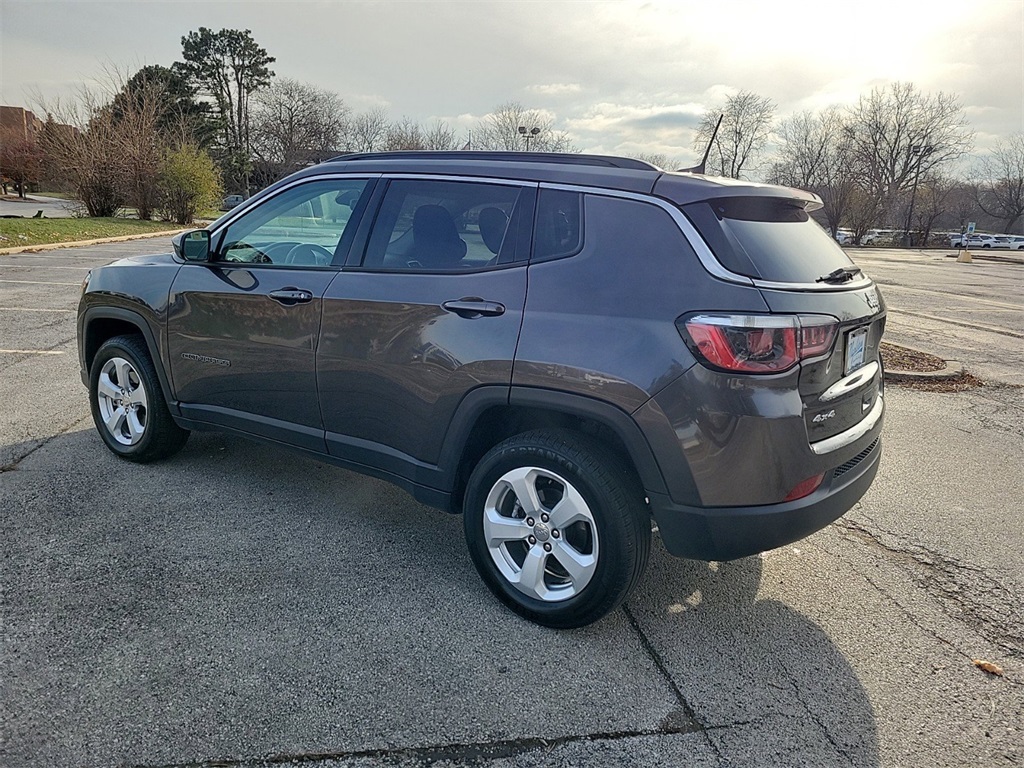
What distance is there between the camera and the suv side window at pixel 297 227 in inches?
133

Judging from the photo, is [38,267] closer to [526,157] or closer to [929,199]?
[526,157]

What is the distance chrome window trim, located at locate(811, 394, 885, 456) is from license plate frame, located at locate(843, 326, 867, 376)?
0.80ft

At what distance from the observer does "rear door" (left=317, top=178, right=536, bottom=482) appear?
2.74 meters

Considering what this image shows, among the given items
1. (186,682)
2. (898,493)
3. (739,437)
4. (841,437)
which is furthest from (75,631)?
(898,493)

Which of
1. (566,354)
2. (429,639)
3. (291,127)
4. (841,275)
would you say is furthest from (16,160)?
(841,275)

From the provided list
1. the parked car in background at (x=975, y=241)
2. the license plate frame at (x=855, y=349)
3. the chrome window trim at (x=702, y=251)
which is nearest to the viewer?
the chrome window trim at (x=702, y=251)

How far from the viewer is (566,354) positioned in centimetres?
251

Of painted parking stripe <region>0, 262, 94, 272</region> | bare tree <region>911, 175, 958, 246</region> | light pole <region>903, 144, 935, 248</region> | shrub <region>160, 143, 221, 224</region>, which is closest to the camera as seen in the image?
painted parking stripe <region>0, 262, 94, 272</region>

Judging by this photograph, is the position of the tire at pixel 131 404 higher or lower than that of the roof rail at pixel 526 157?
lower

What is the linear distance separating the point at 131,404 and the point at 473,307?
107 inches

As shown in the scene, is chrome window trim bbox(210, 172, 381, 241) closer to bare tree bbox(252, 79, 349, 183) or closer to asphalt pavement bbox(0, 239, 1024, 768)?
asphalt pavement bbox(0, 239, 1024, 768)

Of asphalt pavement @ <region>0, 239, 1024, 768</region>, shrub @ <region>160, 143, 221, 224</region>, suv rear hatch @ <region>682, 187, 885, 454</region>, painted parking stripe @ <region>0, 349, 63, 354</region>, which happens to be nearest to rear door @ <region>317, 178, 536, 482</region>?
asphalt pavement @ <region>0, 239, 1024, 768</region>

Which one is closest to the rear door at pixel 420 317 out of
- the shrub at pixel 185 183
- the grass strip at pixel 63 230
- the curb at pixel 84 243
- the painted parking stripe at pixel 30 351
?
the painted parking stripe at pixel 30 351

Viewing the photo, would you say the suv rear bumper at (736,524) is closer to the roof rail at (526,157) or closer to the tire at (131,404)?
the roof rail at (526,157)
